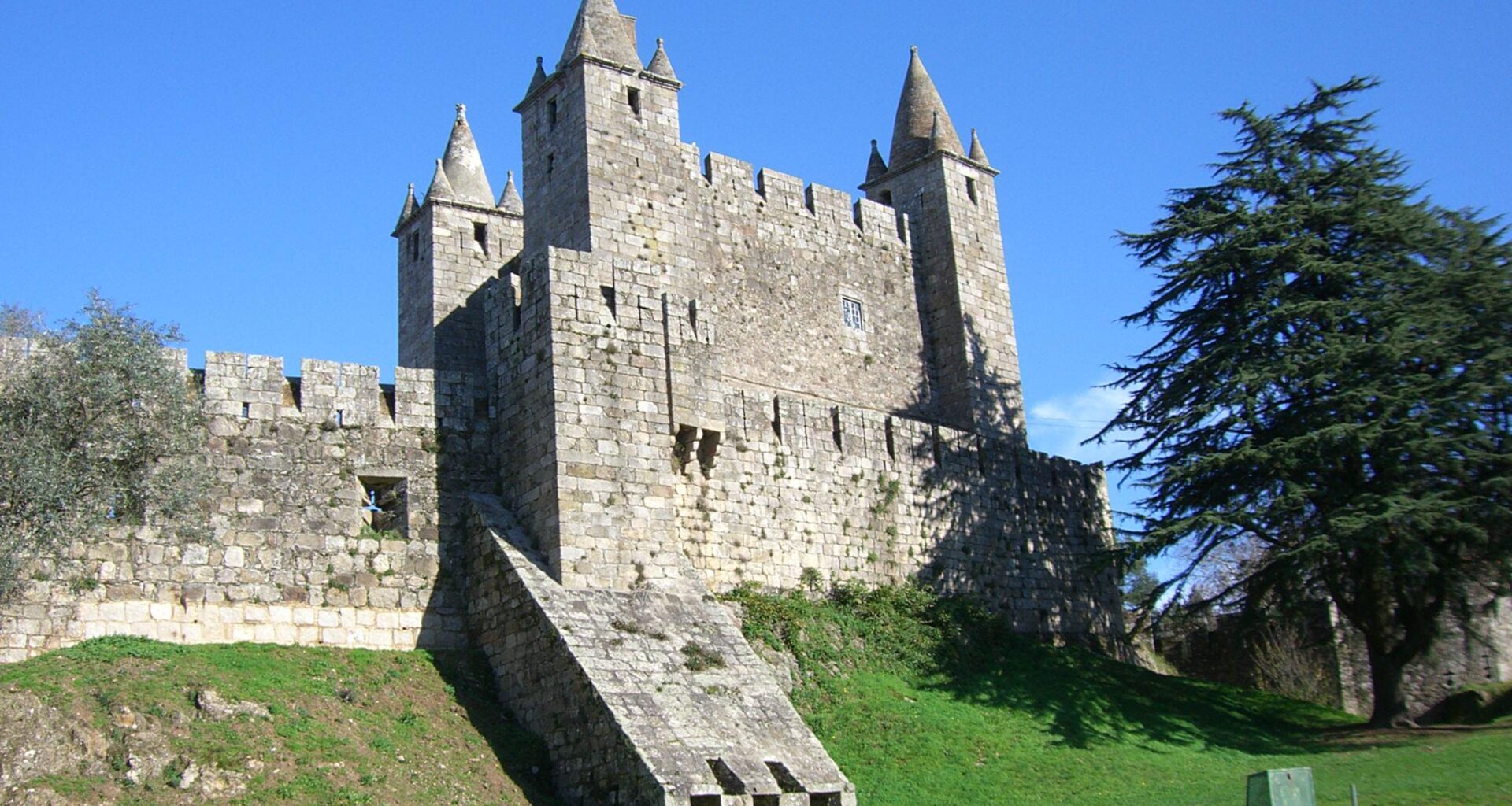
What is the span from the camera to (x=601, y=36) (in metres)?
30.1

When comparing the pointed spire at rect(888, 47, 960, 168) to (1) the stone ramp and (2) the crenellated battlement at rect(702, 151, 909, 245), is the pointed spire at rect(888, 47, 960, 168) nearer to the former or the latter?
(2) the crenellated battlement at rect(702, 151, 909, 245)

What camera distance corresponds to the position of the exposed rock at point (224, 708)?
1839 cm

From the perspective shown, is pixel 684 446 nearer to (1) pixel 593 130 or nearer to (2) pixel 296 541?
(2) pixel 296 541

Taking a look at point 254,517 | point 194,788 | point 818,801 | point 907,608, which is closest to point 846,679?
point 907,608

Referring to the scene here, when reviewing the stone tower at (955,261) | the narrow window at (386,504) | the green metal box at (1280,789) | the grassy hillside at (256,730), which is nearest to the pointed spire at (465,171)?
the stone tower at (955,261)

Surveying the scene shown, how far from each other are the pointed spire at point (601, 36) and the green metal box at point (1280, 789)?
20269 millimetres

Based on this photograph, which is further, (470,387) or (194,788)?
(470,387)

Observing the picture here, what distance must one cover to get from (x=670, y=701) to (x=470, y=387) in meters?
6.47

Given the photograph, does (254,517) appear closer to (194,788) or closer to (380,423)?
(380,423)

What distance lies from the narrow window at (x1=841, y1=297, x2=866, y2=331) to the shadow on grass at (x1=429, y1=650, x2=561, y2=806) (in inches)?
561

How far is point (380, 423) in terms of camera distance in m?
23.0

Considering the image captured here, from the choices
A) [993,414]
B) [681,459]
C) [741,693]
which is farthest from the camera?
[993,414]

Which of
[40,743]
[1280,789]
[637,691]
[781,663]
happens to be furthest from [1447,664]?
[40,743]

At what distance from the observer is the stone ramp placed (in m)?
18.8
